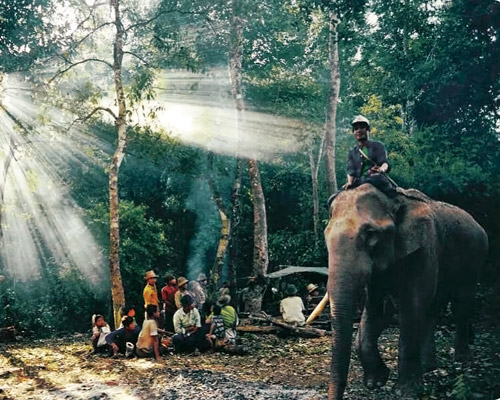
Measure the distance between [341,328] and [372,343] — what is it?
1.73 m

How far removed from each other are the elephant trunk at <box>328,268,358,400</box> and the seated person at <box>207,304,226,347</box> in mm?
5802

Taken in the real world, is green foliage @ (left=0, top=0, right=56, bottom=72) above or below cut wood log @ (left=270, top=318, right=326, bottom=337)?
above

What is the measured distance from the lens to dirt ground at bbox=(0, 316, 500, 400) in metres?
7.55

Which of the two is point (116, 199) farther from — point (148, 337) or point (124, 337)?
point (148, 337)

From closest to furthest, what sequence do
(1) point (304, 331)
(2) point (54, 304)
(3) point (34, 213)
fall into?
(1) point (304, 331) → (2) point (54, 304) → (3) point (34, 213)

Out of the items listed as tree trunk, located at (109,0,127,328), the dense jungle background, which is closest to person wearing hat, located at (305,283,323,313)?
the dense jungle background

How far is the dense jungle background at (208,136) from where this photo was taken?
15.9 metres

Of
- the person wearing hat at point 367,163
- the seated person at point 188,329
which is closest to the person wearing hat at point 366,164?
the person wearing hat at point 367,163

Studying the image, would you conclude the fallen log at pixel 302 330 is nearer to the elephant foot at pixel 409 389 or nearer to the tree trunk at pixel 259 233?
the tree trunk at pixel 259 233

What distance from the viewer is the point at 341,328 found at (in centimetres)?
604

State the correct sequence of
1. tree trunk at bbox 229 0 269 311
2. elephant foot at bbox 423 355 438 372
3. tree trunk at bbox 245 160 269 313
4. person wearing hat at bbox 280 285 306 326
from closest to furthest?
elephant foot at bbox 423 355 438 372 < person wearing hat at bbox 280 285 306 326 < tree trunk at bbox 245 160 269 313 < tree trunk at bbox 229 0 269 311

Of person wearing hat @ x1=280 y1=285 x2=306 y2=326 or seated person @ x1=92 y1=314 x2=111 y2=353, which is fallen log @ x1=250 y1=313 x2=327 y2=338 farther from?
seated person @ x1=92 y1=314 x2=111 y2=353

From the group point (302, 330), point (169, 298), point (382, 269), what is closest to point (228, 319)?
point (169, 298)

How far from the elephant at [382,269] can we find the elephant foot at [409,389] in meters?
0.01
